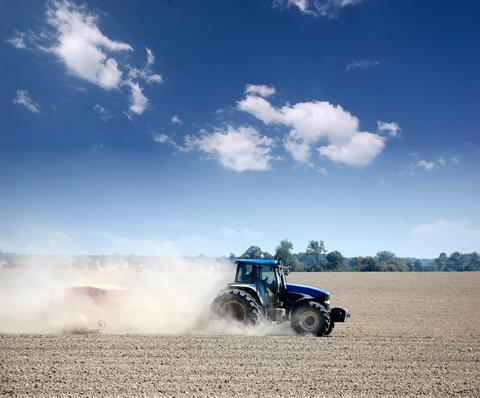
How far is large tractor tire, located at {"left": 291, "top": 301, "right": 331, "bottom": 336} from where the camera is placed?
41.7ft

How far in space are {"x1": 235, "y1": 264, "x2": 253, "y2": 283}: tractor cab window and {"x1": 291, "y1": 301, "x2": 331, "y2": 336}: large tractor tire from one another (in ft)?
6.01

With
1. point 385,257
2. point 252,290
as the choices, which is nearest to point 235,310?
point 252,290

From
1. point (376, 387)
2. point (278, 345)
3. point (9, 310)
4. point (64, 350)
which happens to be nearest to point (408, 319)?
point (278, 345)

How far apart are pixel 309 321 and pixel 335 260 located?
94508 mm

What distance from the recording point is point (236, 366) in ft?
30.1

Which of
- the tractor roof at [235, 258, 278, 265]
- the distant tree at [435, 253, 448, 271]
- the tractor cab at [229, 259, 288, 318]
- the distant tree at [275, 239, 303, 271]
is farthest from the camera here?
the distant tree at [435, 253, 448, 271]

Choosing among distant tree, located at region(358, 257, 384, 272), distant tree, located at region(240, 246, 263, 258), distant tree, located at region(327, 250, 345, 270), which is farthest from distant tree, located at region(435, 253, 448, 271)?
distant tree, located at region(240, 246, 263, 258)

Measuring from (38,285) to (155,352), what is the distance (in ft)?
41.4

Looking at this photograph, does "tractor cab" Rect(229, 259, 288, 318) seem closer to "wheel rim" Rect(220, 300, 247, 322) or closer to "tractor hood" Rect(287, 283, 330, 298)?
"tractor hood" Rect(287, 283, 330, 298)

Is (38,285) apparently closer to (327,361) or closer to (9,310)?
(9,310)

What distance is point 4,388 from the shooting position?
25.6 feet

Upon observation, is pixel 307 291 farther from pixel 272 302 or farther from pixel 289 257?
pixel 289 257

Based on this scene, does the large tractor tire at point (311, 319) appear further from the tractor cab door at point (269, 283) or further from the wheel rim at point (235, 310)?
the wheel rim at point (235, 310)

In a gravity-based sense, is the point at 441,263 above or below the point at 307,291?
below
